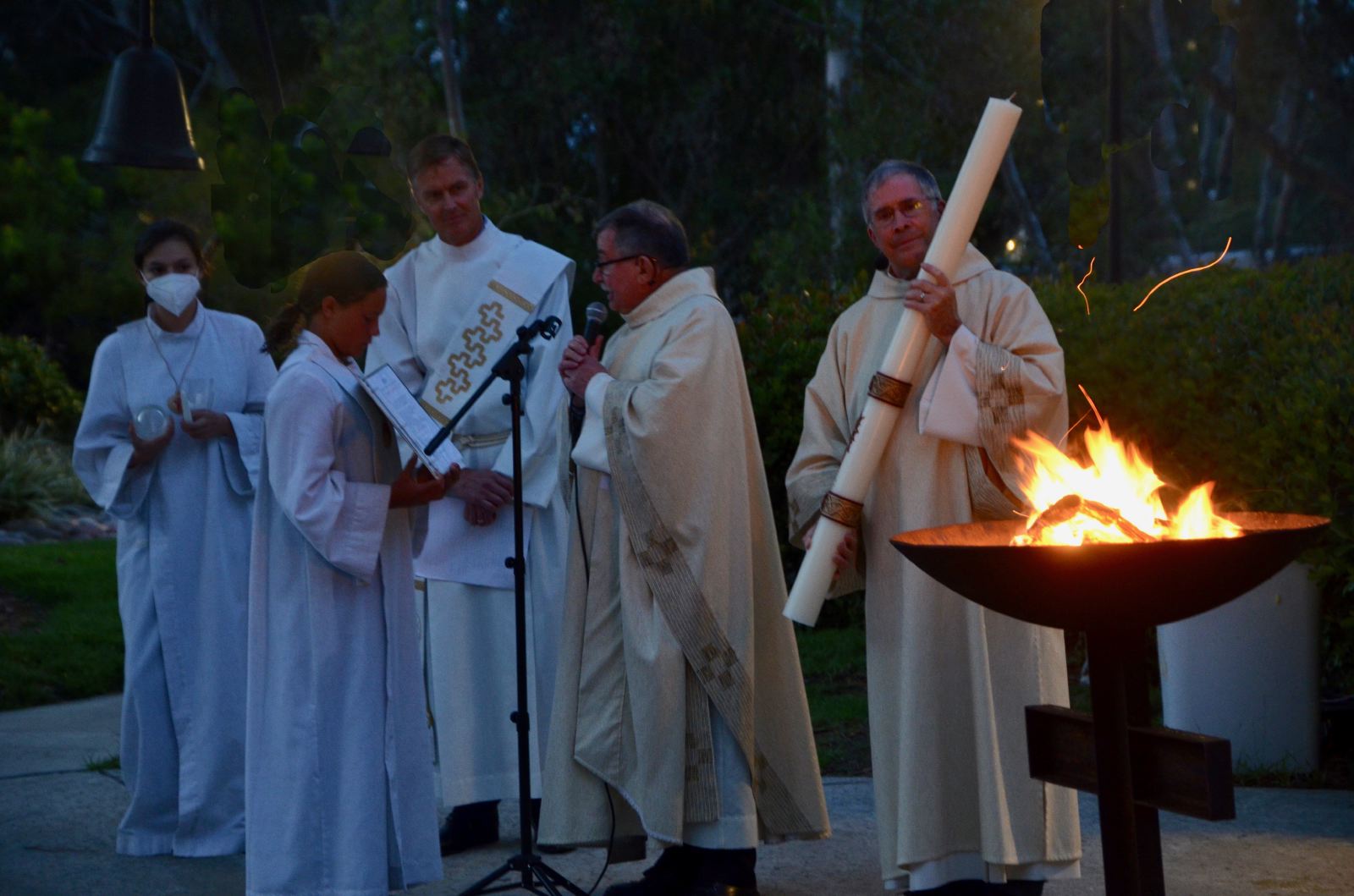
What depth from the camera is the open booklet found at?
183 inches

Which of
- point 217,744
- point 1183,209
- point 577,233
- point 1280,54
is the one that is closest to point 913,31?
point 1280,54

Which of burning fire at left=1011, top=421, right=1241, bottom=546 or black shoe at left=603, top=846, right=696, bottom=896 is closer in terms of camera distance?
burning fire at left=1011, top=421, right=1241, bottom=546

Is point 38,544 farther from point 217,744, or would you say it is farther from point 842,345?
point 842,345

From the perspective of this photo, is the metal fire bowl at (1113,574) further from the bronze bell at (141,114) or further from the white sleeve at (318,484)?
the bronze bell at (141,114)

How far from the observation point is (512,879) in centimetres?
517

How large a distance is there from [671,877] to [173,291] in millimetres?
2575

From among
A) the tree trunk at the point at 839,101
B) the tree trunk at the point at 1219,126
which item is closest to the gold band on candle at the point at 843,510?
the tree trunk at the point at 1219,126

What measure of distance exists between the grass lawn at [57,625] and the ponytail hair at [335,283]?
510 cm

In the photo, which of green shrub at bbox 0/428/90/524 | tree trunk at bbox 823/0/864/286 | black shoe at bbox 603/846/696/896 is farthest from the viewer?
tree trunk at bbox 823/0/864/286

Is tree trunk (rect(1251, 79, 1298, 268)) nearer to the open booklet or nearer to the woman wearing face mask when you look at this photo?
the woman wearing face mask

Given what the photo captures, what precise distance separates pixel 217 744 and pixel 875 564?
7.99ft

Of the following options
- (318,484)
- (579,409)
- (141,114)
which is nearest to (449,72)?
(141,114)

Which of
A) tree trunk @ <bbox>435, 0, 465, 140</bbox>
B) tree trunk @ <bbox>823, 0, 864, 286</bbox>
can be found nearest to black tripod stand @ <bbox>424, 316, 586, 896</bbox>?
tree trunk @ <bbox>823, 0, 864, 286</bbox>

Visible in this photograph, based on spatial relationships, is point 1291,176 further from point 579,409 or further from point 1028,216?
point 579,409
